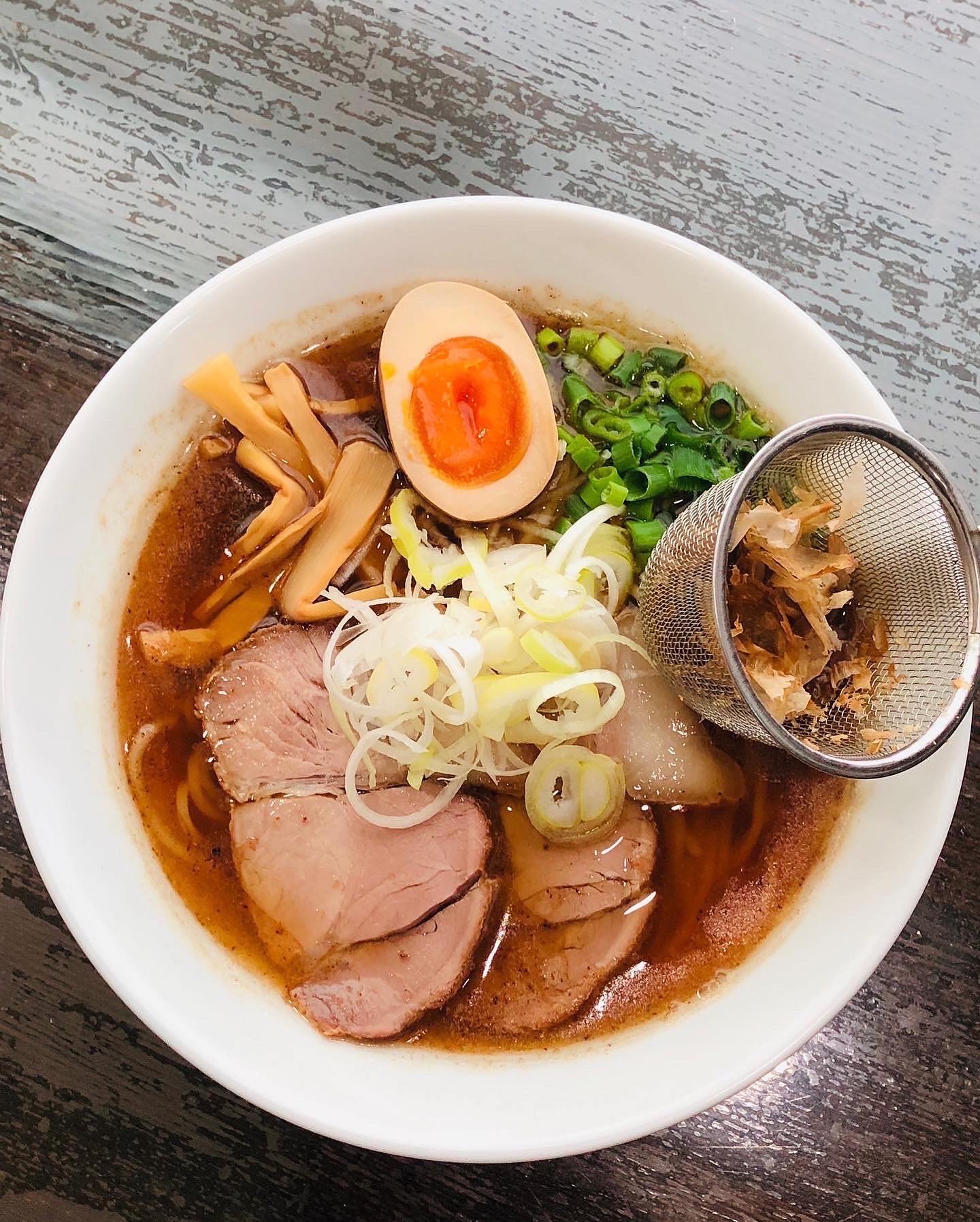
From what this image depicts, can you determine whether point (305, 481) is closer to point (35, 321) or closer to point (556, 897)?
point (35, 321)

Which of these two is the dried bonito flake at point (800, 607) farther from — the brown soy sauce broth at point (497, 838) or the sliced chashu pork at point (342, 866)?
the sliced chashu pork at point (342, 866)

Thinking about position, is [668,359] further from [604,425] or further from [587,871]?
[587,871]

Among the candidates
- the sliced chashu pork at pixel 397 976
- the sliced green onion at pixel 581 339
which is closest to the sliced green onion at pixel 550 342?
the sliced green onion at pixel 581 339

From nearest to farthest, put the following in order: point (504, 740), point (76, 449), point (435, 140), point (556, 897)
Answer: point (76, 449) → point (504, 740) → point (556, 897) → point (435, 140)

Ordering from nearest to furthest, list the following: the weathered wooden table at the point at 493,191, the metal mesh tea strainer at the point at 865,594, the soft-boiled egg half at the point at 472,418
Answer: the metal mesh tea strainer at the point at 865,594, the soft-boiled egg half at the point at 472,418, the weathered wooden table at the point at 493,191

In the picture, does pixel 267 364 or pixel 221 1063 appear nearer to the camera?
pixel 221 1063

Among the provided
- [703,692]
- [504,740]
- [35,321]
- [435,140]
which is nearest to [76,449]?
[35,321]
